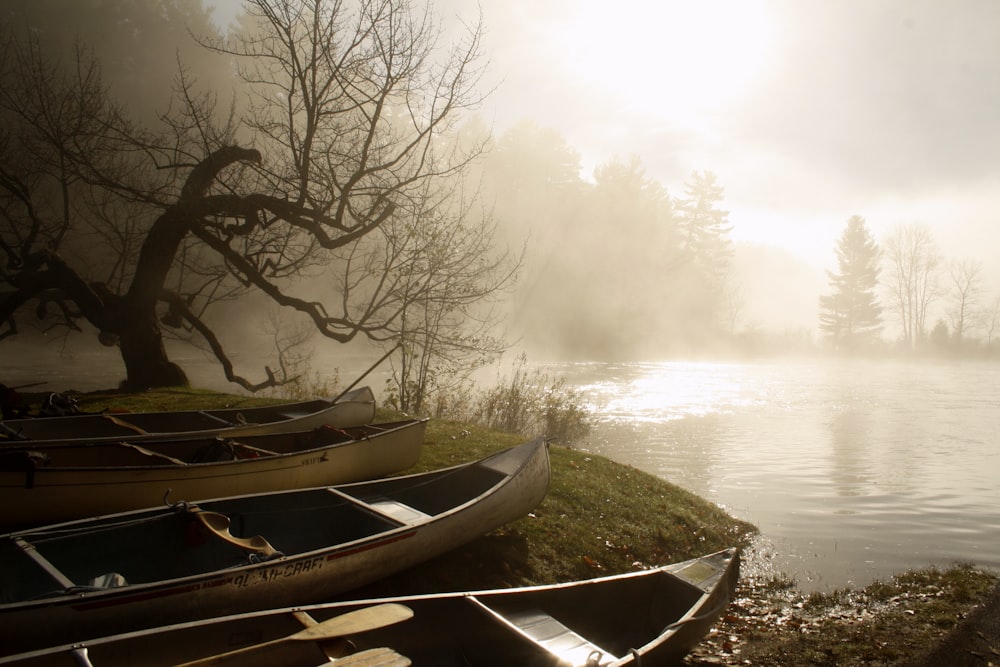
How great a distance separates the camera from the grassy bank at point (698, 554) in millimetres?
5926

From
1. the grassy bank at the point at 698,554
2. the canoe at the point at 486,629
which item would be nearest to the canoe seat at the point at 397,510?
the grassy bank at the point at 698,554

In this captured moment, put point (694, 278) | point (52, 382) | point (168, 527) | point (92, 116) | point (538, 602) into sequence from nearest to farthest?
point (538, 602) → point (168, 527) → point (92, 116) → point (52, 382) → point (694, 278)

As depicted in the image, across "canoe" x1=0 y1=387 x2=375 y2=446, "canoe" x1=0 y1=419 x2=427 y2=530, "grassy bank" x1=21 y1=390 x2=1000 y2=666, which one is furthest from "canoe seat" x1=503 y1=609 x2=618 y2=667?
"canoe" x1=0 y1=387 x2=375 y2=446

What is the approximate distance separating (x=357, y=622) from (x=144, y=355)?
14.5 m

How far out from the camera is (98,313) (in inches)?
604

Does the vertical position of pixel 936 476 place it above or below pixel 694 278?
below

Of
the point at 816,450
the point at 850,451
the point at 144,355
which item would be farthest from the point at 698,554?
the point at 144,355

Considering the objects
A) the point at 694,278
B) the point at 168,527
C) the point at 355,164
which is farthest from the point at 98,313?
the point at 694,278

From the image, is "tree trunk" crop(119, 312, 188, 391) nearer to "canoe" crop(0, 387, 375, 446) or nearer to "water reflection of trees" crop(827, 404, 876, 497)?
"canoe" crop(0, 387, 375, 446)

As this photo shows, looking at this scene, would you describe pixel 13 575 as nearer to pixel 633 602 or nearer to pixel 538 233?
pixel 633 602

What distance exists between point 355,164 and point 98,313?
6.88m

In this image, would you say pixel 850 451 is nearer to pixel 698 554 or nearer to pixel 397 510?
pixel 698 554

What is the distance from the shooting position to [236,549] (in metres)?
5.31

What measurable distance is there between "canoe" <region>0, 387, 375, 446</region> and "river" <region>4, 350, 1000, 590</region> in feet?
21.1
